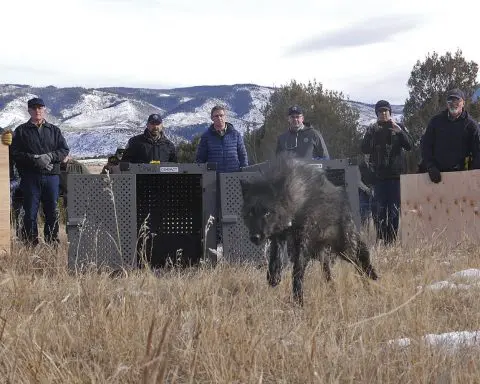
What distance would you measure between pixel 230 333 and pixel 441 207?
5.98 m

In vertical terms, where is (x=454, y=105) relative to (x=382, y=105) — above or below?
below

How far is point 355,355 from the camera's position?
10.4 ft

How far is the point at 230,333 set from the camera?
11.1ft

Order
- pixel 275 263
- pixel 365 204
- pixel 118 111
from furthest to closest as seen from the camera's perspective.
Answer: pixel 118 111, pixel 365 204, pixel 275 263

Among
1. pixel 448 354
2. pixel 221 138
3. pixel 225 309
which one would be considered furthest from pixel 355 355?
pixel 221 138

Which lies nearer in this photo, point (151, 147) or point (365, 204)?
point (151, 147)

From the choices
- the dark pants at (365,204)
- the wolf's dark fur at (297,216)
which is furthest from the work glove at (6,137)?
the dark pants at (365,204)

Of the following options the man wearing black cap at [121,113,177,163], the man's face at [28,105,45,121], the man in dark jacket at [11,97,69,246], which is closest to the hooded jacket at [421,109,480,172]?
the man wearing black cap at [121,113,177,163]

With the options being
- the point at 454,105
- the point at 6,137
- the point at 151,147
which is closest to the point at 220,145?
the point at 151,147

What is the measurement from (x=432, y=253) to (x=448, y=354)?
3.84m

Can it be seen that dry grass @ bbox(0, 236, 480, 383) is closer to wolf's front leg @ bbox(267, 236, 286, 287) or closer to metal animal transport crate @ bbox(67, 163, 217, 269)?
wolf's front leg @ bbox(267, 236, 286, 287)

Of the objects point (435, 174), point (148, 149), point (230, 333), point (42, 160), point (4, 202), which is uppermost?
point (148, 149)

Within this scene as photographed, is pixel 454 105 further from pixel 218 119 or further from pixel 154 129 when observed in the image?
pixel 154 129

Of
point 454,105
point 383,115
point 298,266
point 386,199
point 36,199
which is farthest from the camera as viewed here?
point 386,199
